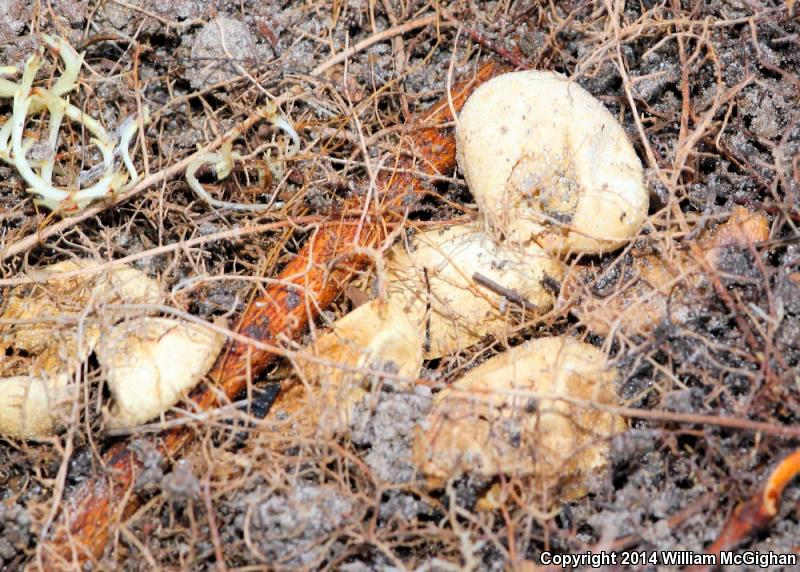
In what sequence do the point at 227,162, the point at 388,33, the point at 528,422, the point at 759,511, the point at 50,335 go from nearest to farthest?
the point at 759,511, the point at 528,422, the point at 50,335, the point at 227,162, the point at 388,33

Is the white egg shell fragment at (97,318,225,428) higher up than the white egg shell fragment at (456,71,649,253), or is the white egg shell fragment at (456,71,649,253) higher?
the white egg shell fragment at (456,71,649,253)

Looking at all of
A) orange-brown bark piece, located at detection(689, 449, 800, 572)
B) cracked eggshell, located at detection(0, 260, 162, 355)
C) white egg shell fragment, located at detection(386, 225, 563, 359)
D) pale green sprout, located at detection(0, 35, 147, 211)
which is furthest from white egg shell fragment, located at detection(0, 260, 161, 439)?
orange-brown bark piece, located at detection(689, 449, 800, 572)

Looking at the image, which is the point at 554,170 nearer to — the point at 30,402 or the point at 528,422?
the point at 528,422

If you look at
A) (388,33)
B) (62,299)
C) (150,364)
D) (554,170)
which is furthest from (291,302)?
Answer: (388,33)

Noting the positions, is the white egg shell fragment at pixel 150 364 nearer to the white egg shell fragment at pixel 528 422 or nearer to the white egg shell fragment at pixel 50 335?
the white egg shell fragment at pixel 50 335

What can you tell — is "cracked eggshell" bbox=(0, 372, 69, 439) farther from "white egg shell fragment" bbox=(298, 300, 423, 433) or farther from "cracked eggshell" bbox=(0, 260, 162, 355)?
"white egg shell fragment" bbox=(298, 300, 423, 433)

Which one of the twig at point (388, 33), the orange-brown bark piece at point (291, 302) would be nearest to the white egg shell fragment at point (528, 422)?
the orange-brown bark piece at point (291, 302)
